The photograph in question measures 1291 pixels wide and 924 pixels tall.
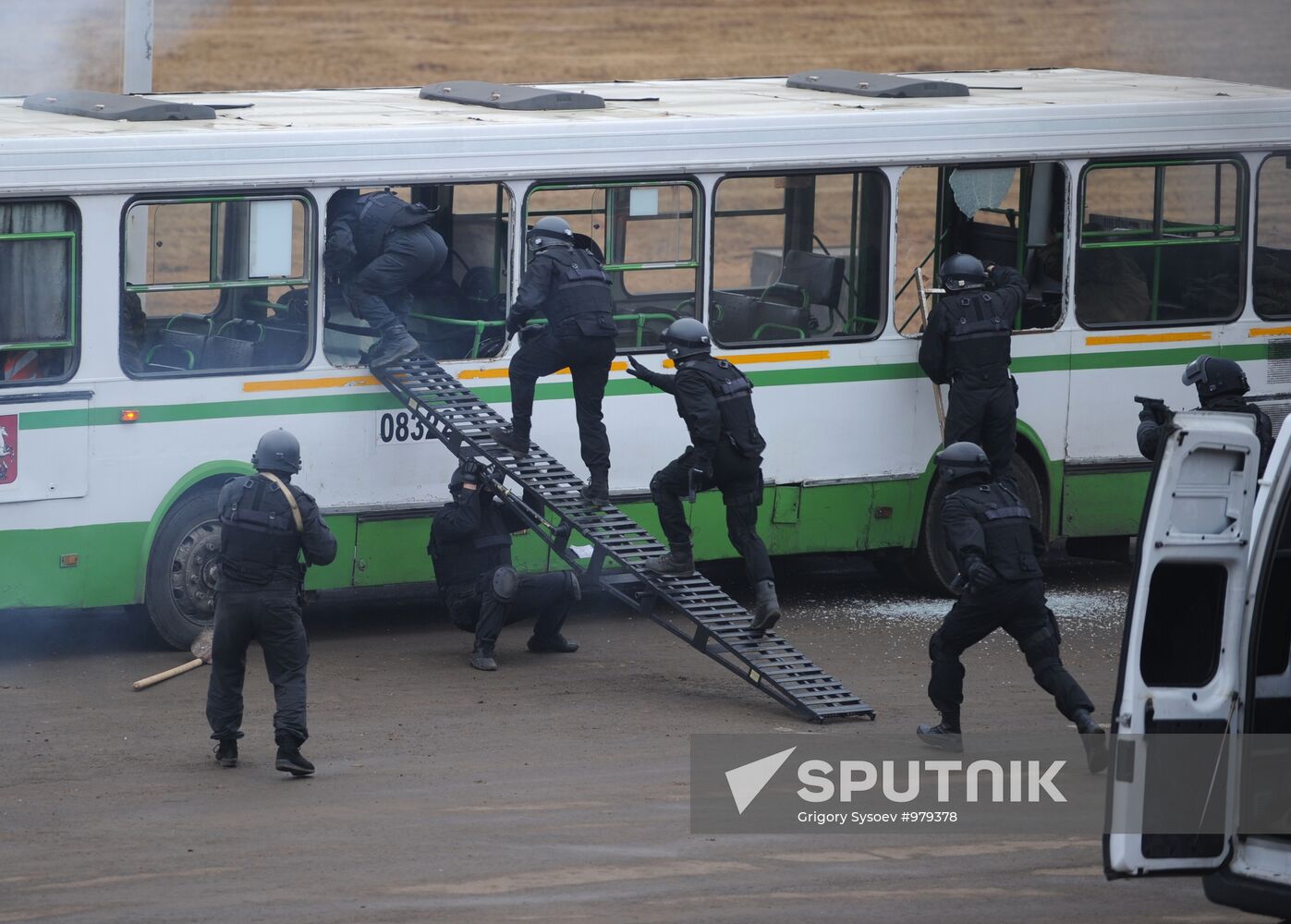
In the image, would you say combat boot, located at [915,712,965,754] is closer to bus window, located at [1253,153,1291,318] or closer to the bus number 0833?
the bus number 0833

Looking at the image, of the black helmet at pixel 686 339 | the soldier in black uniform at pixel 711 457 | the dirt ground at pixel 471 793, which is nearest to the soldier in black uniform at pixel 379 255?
the soldier in black uniform at pixel 711 457

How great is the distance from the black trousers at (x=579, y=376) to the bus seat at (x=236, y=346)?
1.37 meters

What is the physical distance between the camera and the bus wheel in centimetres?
1112

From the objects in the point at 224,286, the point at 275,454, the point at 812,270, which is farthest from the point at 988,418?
the point at 275,454

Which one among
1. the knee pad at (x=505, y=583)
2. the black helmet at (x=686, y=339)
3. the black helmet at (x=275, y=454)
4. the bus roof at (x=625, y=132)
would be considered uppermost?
the bus roof at (x=625, y=132)

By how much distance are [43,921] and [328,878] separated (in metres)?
1.04

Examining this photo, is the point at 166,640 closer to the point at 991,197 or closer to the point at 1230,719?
the point at 991,197

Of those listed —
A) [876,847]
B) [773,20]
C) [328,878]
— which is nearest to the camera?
[328,878]

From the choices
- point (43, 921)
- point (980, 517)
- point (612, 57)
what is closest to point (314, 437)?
point (980, 517)

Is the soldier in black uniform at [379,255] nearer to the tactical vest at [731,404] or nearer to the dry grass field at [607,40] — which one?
the tactical vest at [731,404]

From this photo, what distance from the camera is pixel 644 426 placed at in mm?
12172

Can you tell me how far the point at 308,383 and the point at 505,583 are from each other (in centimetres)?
154

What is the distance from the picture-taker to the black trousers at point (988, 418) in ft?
40.5

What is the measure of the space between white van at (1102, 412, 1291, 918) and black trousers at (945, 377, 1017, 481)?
18.3 feet
